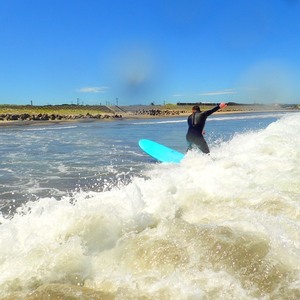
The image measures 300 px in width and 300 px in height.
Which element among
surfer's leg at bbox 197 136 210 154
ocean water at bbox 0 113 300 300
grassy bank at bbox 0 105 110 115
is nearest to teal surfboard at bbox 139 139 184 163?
surfer's leg at bbox 197 136 210 154

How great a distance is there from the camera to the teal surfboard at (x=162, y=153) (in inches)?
508

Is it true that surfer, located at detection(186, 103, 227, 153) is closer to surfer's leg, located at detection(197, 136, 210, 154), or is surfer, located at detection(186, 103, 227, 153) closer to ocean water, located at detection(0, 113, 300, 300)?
surfer's leg, located at detection(197, 136, 210, 154)

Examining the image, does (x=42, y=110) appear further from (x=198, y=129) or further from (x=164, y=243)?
(x=164, y=243)

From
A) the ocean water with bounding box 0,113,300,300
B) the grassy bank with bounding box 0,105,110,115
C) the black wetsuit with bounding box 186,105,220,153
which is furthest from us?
the grassy bank with bounding box 0,105,110,115

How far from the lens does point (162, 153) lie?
13945 mm

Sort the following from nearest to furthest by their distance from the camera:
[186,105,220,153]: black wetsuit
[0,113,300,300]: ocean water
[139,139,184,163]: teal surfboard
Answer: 1. [0,113,300,300]: ocean water
2. [186,105,220,153]: black wetsuit
3. [139,139,184,163]: teal surfboard

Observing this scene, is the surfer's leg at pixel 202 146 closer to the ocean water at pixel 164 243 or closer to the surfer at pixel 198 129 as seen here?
the surfer at pixel 198 129

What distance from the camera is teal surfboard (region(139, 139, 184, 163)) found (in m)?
12.9

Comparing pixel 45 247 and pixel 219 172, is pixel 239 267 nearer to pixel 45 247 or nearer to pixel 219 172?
pixel 45 247

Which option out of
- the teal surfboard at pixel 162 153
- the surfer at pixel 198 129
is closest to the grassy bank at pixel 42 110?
the teal surfboard at pixel 162 153

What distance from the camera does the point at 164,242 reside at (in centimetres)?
460

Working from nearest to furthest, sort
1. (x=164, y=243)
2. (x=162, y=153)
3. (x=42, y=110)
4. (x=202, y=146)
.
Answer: (x=164, y=243) < (x=202, y=146) < (x=162, y=153) < (x=42, y=110)

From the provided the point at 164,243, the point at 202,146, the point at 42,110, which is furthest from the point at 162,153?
the point at 42,110

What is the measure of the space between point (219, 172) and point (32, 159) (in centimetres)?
999
